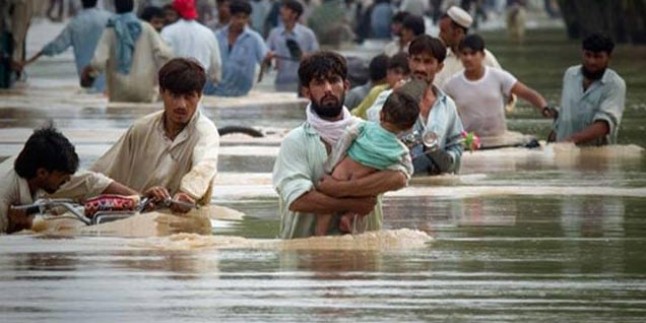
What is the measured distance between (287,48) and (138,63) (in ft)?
15.0

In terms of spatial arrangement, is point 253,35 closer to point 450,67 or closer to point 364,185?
point 450,67

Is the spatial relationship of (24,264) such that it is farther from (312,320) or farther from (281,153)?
(312,320)

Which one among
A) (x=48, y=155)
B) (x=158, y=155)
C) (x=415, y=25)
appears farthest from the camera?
(x=415, y=25)

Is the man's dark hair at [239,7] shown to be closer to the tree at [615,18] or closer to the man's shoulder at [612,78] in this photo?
the man's shoulder at [612,78]

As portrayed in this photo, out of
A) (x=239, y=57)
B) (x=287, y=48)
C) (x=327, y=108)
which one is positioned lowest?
(x=287, y=48)

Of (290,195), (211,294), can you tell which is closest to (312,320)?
(211,294)

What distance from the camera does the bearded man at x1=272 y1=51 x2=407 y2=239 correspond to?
39.4 feet

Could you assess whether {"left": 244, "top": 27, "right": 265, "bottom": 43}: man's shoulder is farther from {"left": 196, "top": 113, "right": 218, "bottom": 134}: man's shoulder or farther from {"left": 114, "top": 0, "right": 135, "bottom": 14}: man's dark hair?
{"left": 196, "top": 113, "right": 218, "bottom": 134}: man's shoulder

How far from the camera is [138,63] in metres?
28.4

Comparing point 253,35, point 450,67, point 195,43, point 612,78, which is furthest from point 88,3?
point 612,78

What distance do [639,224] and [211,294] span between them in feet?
13.6

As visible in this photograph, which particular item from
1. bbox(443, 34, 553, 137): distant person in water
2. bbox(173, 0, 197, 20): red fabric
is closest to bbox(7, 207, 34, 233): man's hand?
bbox(443, 34, 553, 137): distant person in water

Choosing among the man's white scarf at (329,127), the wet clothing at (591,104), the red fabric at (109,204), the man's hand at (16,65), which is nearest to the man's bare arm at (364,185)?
the man's white scarf at (329,127)

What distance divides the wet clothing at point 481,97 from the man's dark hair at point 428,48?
342 centimetres
